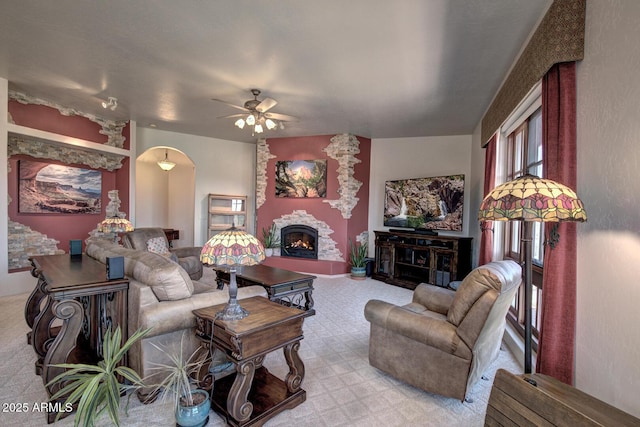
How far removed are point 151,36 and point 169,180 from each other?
6443mm

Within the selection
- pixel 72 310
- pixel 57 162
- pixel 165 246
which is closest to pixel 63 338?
pixel 72 310

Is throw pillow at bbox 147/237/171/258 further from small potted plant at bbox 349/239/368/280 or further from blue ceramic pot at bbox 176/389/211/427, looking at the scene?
blue ceramic pot at bbox 176/389/211/427

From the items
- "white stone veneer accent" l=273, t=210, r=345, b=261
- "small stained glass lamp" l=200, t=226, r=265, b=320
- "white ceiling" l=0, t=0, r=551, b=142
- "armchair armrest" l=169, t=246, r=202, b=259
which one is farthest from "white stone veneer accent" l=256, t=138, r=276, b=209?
"small stained glass lamp" l=200, t=226, r=265, b=320

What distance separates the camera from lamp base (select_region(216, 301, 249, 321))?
6.28 ft

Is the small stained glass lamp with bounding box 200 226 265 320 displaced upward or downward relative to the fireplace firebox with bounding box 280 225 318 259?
upward

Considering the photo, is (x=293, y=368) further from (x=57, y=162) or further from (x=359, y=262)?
(x=57, y=162)

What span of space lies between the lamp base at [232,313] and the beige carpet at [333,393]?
2.27ft

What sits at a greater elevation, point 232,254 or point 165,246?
point 232,254

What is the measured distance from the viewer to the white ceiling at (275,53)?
2.43 m

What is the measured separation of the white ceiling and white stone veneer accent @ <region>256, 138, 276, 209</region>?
80.9 inches

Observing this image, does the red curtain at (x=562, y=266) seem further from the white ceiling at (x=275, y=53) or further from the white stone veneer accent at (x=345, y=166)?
the white stone veneer accent at (x=345, y=166)

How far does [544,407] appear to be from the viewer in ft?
3.79

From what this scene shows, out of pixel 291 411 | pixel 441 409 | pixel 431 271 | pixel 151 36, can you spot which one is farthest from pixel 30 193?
pixel 431 271

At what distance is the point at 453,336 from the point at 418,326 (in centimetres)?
24
